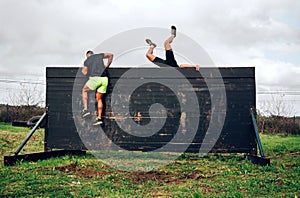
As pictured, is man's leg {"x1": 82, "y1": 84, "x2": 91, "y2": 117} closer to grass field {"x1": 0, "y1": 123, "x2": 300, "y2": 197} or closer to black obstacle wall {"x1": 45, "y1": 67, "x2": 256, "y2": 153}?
black obstacle wall {"x1": 45, "y1": 67, "x2": 256, "y2": 153}

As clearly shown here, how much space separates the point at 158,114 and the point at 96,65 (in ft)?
5.80

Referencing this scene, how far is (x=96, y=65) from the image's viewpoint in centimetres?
804

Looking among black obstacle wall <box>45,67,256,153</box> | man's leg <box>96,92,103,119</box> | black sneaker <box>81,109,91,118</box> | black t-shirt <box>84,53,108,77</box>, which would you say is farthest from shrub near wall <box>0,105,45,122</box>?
man's leg <box>96,92,103,119</box>

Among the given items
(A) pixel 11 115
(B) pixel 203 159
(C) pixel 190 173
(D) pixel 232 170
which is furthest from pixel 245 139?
(A) pixel 11 115

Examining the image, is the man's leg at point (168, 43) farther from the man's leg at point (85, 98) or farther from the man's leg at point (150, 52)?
the man's leg at point (85, 98)

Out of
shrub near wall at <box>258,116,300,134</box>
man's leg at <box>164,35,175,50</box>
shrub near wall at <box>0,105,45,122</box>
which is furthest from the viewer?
shrub near wall at <box>0,105,45,122</box>

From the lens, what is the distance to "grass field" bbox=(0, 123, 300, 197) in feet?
15.2

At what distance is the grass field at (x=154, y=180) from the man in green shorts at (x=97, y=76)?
4.31ft

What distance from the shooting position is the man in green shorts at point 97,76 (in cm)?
801

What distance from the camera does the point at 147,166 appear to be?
22.9 ft

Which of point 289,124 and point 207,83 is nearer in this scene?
point 207,83

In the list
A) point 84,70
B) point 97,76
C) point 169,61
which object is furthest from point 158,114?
point 84,70

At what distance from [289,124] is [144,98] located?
1750 centimetres

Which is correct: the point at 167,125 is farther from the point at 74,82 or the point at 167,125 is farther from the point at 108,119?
the point at 74,82
